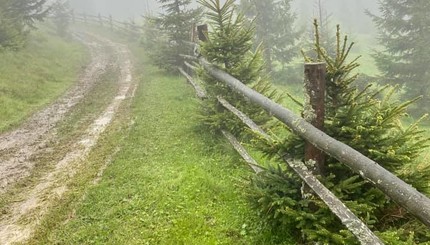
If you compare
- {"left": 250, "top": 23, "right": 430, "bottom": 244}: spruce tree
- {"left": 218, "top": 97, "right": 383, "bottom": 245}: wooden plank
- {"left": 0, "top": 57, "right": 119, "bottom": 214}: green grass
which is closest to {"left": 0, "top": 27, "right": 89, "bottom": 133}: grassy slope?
{"left": 0, "top": 57, "right": 119, "bottom": 214}: green grass

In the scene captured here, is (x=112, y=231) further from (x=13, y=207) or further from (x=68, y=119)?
(x=68, y=119)

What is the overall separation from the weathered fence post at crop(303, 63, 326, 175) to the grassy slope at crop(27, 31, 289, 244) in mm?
1340

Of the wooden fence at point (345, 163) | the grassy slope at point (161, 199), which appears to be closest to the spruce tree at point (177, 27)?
the grassy slope at point (161, 199)

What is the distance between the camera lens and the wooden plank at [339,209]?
3.73 metres

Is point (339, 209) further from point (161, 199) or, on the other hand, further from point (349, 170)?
point (161, 199)

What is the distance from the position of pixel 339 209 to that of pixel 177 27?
59.4ft

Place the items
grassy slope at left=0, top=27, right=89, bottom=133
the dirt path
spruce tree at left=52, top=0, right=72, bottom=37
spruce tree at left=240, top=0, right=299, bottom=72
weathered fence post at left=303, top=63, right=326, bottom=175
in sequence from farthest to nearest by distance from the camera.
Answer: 1. spruce tree at left=52, top=0, right=72, bottom=37
2. spruce tree at left=240, top=0, right=299, bottom=72
3. grassy slope at left=0, top=27, right=89, bottom=133
4. the dirt path
5. weathered fence post at left=303, top=63, right=326, bottom=175

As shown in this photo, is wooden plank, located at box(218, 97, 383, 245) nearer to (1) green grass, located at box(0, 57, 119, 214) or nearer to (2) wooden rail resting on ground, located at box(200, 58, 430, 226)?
(2) wooden rail resting on ground, located at box(200, 58, 430, 226)

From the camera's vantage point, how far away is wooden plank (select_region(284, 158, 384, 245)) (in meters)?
3.73

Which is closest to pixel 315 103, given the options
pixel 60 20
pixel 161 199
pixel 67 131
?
pixel 161 199

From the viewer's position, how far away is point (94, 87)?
62.9ft

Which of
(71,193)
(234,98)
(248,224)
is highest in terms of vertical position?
(234,98)

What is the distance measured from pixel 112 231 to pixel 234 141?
3712 millimetres

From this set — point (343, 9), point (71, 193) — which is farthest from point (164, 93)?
point (343, 9)
